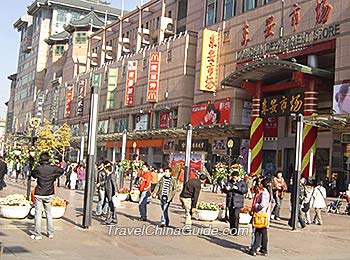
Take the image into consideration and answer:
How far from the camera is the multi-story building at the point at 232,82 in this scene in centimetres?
3447

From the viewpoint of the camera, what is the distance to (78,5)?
105 meters

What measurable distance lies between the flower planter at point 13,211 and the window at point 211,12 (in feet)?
117

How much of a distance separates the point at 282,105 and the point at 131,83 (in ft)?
84.4

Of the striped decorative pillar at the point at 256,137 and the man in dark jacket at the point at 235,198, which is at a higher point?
the striped decorative pillar at the point at 256,137

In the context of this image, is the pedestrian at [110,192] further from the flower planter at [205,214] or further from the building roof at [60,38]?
the building roof at [60,38]

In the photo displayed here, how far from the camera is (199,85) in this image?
151ft

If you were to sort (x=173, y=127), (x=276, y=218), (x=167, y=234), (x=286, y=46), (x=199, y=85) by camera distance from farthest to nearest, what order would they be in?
(x=173, y=127) < (x=199, y=85) < (x=286, y=46) < (x=276, y=218) < (x=167, y=234)

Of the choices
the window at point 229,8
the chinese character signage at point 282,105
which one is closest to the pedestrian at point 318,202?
the chinese character signage at point 282,105

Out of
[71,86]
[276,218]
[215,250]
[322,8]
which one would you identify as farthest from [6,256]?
[71,86]

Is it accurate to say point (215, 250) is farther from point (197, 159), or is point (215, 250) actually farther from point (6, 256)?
point (197, 159)

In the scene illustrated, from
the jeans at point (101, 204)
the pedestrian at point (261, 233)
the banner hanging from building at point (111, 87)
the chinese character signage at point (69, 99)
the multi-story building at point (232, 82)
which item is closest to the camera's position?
the pedestrian at point (261, 233)

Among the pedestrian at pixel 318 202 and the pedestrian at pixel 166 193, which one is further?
the pedestrian at pixel 318 202

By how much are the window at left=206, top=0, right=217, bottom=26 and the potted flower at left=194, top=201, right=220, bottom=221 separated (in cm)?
3279

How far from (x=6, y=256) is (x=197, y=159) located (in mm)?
34239
